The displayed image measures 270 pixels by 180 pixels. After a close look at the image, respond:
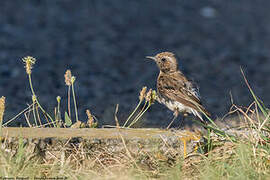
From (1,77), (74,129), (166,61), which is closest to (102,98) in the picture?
(1,77)

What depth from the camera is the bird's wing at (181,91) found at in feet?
20.7

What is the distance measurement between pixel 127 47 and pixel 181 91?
703 centimetres

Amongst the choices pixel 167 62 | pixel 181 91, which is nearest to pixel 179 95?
pixel 181 91

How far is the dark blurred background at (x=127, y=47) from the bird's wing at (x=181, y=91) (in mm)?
1215

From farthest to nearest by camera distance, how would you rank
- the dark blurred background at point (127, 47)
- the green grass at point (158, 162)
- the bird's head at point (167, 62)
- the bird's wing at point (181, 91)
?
the dark blurred background at point (127, 47) < the bird's head at point (167, 62) < the bird's wing at point (181, 91) < the green grass at point (158, 162)

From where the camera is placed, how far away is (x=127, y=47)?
13.4 meters

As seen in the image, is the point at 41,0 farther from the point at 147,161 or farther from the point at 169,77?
the point at 147,161

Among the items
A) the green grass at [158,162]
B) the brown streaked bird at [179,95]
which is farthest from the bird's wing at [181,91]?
the green grass at [158,162]

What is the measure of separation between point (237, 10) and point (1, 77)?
317 inches

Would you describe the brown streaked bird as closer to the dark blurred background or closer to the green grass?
the green grass

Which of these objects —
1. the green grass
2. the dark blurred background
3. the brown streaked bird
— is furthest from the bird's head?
the green grass

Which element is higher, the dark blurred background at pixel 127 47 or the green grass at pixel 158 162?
the dark blurred background at pixel 127 47

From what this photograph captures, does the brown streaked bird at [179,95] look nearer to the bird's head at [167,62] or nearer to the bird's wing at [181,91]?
the bird's wing at [181,91]

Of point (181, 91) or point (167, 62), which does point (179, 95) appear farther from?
point (167, 62)
